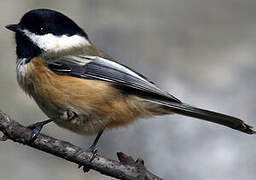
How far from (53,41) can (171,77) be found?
235 cm

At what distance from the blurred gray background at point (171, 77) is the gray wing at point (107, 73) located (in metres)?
1.61

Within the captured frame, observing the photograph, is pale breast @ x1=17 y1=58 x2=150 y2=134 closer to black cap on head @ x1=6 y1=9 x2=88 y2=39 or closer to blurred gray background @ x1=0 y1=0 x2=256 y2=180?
black cap on head @ x1=6 y1=9 x2=88 y2=39

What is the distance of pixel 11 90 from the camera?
526 cm

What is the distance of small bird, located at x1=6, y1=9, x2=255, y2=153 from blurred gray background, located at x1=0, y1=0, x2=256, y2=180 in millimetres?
1612

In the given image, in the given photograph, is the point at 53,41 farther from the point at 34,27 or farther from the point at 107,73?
the point at 107,73

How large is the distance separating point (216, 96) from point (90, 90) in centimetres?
247

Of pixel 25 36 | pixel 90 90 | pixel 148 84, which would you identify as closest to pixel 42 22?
pixel 25 36

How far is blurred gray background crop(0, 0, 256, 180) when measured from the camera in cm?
518

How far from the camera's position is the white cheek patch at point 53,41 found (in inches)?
136

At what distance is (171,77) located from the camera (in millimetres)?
5676

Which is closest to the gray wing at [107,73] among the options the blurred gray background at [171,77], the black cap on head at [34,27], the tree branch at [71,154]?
the black cap on head at [34,27]

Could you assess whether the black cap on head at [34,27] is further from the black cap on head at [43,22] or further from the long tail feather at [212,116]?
the long tail feather at [212,116]

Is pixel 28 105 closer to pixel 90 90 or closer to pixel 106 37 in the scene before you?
pixel 106 37

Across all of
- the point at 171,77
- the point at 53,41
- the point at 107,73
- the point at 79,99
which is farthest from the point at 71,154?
the point at 171,77
